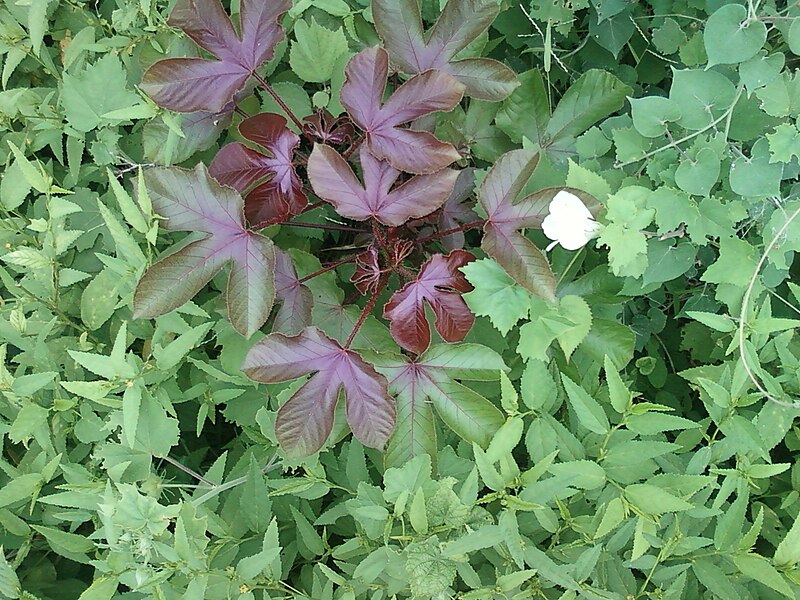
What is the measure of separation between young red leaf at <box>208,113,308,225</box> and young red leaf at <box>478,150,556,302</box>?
0.29m

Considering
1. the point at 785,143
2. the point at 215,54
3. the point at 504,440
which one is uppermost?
the point at 215,54

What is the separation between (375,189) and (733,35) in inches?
20.0

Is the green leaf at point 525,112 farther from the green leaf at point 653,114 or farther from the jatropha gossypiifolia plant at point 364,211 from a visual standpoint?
the green leaf at point 653,114

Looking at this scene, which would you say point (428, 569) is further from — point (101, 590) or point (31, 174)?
point (31, 174)

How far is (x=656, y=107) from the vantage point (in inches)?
35.9

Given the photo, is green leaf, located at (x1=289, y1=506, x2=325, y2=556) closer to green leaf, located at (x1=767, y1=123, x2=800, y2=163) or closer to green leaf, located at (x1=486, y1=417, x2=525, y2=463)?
green leaf, located at (x1=486, y1=417, x2=525, y2=463)

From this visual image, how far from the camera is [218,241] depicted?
0.93 meters

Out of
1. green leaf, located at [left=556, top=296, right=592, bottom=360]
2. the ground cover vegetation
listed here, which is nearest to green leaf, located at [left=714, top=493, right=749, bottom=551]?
the ground cover vegetation

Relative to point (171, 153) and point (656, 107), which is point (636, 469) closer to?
point (656, 107)

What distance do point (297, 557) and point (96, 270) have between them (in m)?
0.65

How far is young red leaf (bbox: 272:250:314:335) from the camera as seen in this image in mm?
1031

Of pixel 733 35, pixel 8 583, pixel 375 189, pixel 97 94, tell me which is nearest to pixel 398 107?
pixel 375 189

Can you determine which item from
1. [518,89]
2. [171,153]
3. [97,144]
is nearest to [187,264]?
[171,153]

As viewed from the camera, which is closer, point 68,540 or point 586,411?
point 586,411
